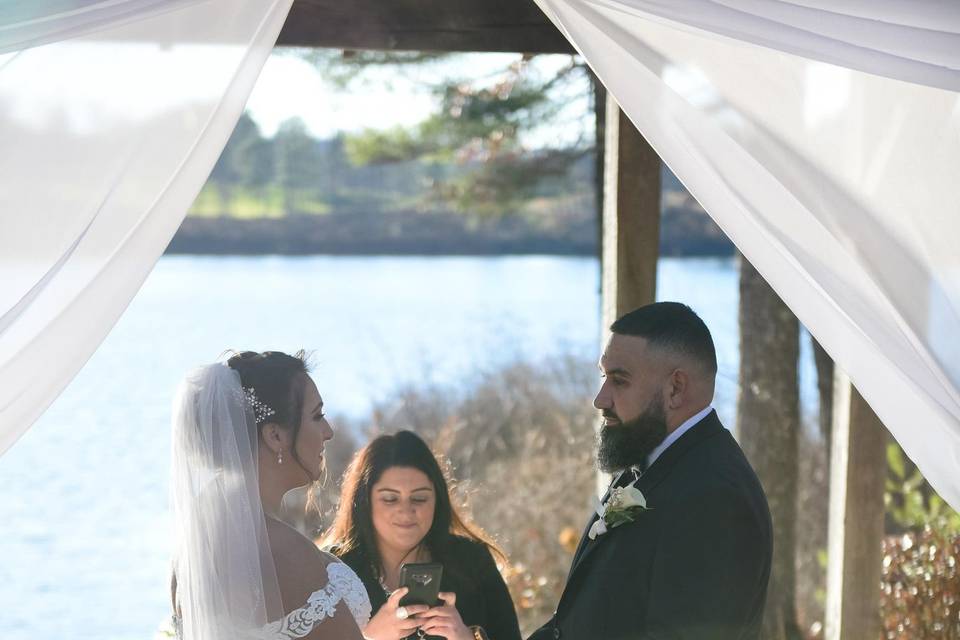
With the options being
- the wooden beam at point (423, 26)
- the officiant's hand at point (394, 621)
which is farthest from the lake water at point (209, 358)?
the officiant's hand at point (394, 621)

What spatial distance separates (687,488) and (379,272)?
91.4ft

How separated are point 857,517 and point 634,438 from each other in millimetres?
1573

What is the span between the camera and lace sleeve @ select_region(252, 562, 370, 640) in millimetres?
3137

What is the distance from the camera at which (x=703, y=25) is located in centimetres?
298

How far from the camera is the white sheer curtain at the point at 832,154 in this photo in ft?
9.64

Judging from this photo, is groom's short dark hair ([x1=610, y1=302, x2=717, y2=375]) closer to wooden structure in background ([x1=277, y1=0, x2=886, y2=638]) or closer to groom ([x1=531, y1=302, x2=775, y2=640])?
groom ([x1=531, y1=302, x2=775, y2=640])

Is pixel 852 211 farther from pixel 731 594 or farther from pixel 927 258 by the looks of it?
pixel 731 594

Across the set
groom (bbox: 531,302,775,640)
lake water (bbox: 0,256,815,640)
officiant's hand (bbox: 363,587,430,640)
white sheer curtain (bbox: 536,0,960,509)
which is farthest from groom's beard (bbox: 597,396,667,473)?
lake water (bbox: 0,256,815,640)

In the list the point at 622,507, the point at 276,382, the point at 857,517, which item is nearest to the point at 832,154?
the point at 622,507

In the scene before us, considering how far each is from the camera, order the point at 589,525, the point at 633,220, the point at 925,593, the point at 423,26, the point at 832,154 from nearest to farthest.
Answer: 1. the point at 832,154
2. the point at 589,525
3. the point at 633,220
4. the point at 423,26
5. the point at 925,593

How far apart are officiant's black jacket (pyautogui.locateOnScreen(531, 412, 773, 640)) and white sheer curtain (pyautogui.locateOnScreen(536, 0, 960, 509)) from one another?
492mm

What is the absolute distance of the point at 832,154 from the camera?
3.14 meters

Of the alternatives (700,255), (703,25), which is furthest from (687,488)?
(700,255)

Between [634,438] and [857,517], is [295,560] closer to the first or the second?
[634,438]
